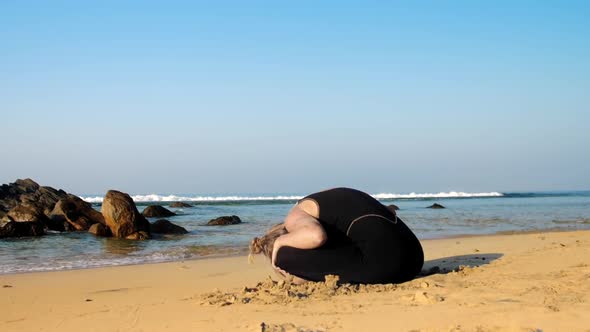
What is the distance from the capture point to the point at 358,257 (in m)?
5.73

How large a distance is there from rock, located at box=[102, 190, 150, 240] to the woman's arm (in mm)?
9230

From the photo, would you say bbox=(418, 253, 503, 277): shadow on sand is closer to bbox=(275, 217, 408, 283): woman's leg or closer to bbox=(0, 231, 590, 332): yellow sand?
bbox=(0, 231, 590, 332): yellow sand

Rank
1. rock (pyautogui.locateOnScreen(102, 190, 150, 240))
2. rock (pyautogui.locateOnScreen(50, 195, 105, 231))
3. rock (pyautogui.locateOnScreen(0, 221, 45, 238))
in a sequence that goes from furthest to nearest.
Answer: rock (pyautogui.locateOnScreen(50, 195, 105, 231))
rock (pyautogui.locateOnScreen(102, 190, 150, 240))
rock (pyautogui.locateOnScreen(0, 221, 45, 238))

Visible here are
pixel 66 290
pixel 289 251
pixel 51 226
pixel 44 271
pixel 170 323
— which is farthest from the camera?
pixel 51 226

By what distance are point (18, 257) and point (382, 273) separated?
7.61 m

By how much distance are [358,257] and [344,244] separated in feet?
0.66

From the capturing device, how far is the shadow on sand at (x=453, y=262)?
6.91m

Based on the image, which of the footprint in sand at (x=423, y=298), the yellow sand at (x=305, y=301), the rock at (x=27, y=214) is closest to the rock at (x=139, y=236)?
the rock at (x=27, y=214)

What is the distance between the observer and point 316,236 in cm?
554

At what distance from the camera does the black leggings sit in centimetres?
570

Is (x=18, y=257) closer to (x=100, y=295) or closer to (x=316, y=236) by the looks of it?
(x=100, y=295)

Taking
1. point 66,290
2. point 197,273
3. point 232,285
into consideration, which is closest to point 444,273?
point 232,285

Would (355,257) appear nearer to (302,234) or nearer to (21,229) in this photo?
(302,234)

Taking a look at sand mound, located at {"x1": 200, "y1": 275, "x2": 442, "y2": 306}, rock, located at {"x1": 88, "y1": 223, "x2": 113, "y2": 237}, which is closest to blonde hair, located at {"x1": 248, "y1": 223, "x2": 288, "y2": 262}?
sand mound, located at {"x1": 200, "y1": 275, "x2": 442, "y2": 306}
